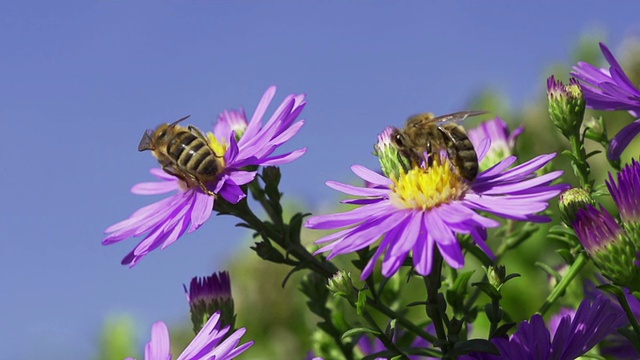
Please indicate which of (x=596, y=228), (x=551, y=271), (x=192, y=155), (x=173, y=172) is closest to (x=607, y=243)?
(x=596, y=228)

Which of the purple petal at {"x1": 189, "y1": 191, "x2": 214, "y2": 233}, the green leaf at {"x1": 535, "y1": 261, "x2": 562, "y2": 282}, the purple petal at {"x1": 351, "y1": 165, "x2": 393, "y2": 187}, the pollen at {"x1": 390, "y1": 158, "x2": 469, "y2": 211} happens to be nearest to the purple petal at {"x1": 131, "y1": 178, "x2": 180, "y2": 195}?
the purple petal at {"x1": 189, "y1": 191, "x2": 214, "y2": 233}

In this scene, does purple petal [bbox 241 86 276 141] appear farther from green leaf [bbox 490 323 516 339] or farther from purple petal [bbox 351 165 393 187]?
green leaf [bbox 490 323 516 339]

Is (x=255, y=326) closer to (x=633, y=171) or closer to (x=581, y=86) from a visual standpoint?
(x=581, y=86)

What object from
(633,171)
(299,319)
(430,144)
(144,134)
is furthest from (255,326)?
(633,171)

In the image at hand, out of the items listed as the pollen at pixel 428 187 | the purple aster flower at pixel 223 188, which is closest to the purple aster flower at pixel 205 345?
the purple aster flower at pixel 223 188

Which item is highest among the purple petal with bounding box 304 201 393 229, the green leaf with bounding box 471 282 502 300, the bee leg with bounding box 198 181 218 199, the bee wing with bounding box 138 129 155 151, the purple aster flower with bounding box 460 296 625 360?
the bee wing with bounding box 138 129 155 151

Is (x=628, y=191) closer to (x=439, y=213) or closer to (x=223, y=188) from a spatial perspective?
(x=439, y=213)
